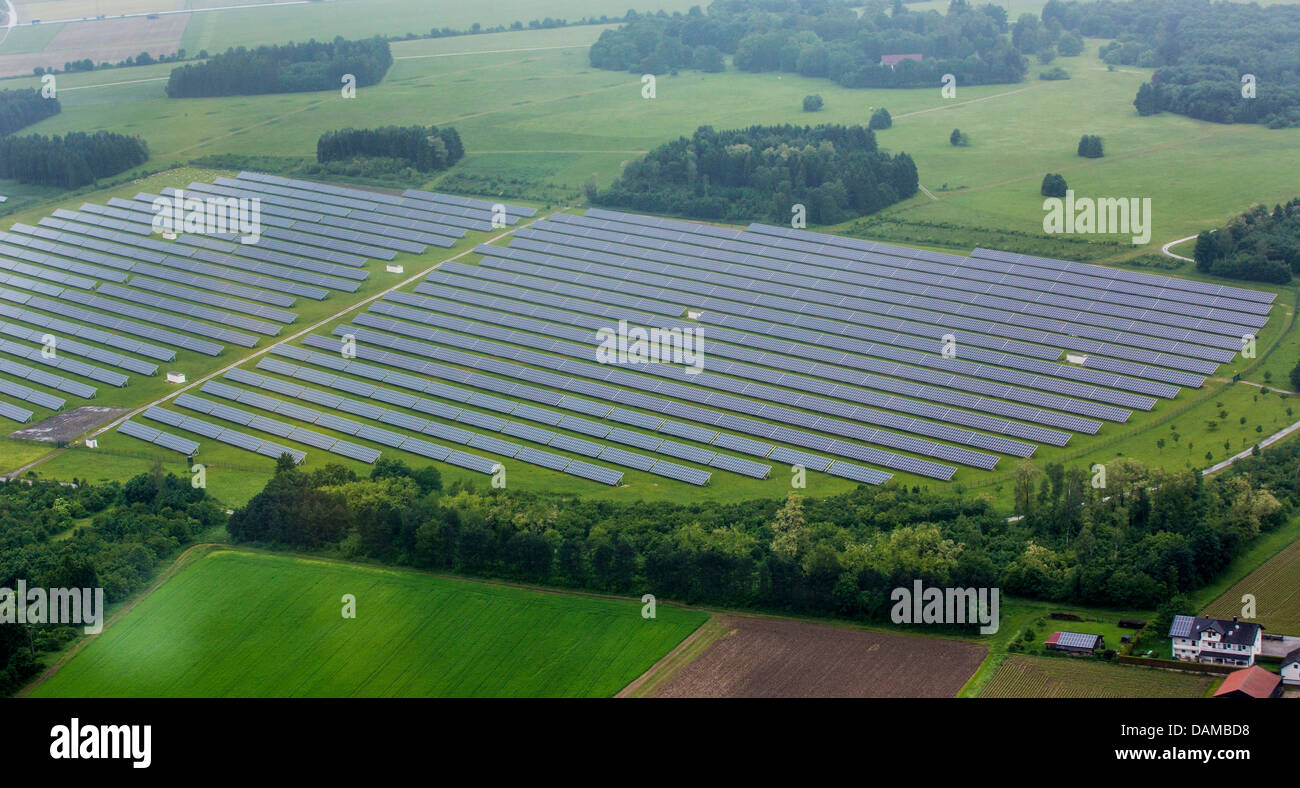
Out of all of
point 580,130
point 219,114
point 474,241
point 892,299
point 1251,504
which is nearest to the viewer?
point 1251,504

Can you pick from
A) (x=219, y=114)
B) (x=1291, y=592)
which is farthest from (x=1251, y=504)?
(x=219, y=114)

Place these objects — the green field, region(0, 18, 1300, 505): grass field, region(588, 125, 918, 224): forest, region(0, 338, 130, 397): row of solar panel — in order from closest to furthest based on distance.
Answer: the green field < region(0, 18, 1300, 505): grass field < region(0, 338, 130, 397): row of solar panel < region(588, 125, 918, 224): forest

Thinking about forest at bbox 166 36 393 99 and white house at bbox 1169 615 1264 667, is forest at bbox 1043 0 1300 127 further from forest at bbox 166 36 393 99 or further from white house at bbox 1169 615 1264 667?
white house at bbox 1169 615 1264 667

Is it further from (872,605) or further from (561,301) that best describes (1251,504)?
(561,301)

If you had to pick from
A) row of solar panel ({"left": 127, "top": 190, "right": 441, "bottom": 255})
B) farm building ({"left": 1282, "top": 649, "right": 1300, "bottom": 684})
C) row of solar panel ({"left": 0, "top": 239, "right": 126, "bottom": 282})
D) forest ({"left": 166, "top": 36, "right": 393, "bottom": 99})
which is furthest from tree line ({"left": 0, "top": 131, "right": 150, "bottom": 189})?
farm building ({"left": 1282, "top": 649, "right": 1300, "bottom": 684})

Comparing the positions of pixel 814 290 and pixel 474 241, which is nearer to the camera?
pixel 814 290

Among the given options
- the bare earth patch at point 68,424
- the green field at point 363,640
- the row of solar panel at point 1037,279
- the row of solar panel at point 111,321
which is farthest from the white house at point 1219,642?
the row of solar panel at point 111,321

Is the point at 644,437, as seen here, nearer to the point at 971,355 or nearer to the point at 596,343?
the point at 596,343

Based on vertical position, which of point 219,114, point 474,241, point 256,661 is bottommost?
point 256,661
